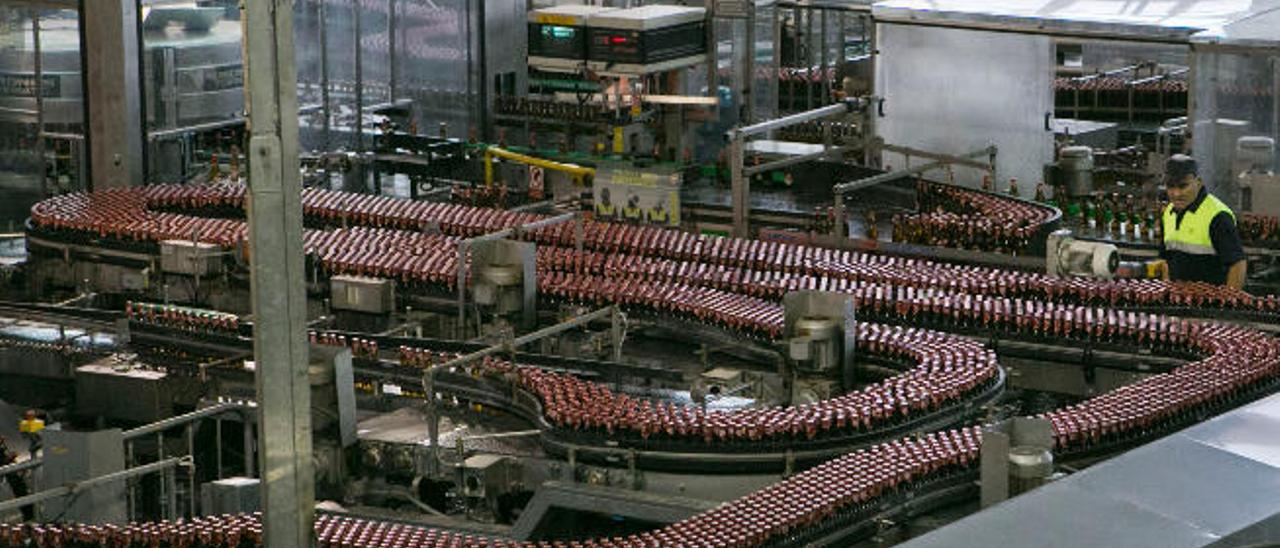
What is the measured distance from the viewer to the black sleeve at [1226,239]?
13.2 meters

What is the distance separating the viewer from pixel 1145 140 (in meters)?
20.0

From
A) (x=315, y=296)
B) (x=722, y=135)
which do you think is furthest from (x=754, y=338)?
(x=722, y=135)

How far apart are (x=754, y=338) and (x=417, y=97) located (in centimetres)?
879

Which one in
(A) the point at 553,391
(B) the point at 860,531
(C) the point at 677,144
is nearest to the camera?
(B) the point at 860,531

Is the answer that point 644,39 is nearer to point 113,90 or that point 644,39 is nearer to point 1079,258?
point 113,90

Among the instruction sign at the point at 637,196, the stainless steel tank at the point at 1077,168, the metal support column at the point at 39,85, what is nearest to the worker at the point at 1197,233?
the stainless steel tank at the point at 1077,168

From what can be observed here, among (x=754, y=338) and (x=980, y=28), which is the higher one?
(x=980, y=28)

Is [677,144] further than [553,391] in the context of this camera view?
Yes

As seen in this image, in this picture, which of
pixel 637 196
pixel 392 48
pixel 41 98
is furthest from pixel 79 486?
pixel 392 48

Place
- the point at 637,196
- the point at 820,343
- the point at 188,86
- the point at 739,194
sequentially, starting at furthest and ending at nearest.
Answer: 1. the point at 188,86
2. the point at 637,196
3. the point at 739,194
4. the point at 820,343

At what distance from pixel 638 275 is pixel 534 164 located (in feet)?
14.3

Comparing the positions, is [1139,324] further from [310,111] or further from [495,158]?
[310,111]

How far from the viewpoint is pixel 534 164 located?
59.9ft

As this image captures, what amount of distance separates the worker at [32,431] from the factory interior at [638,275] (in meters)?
0.03
